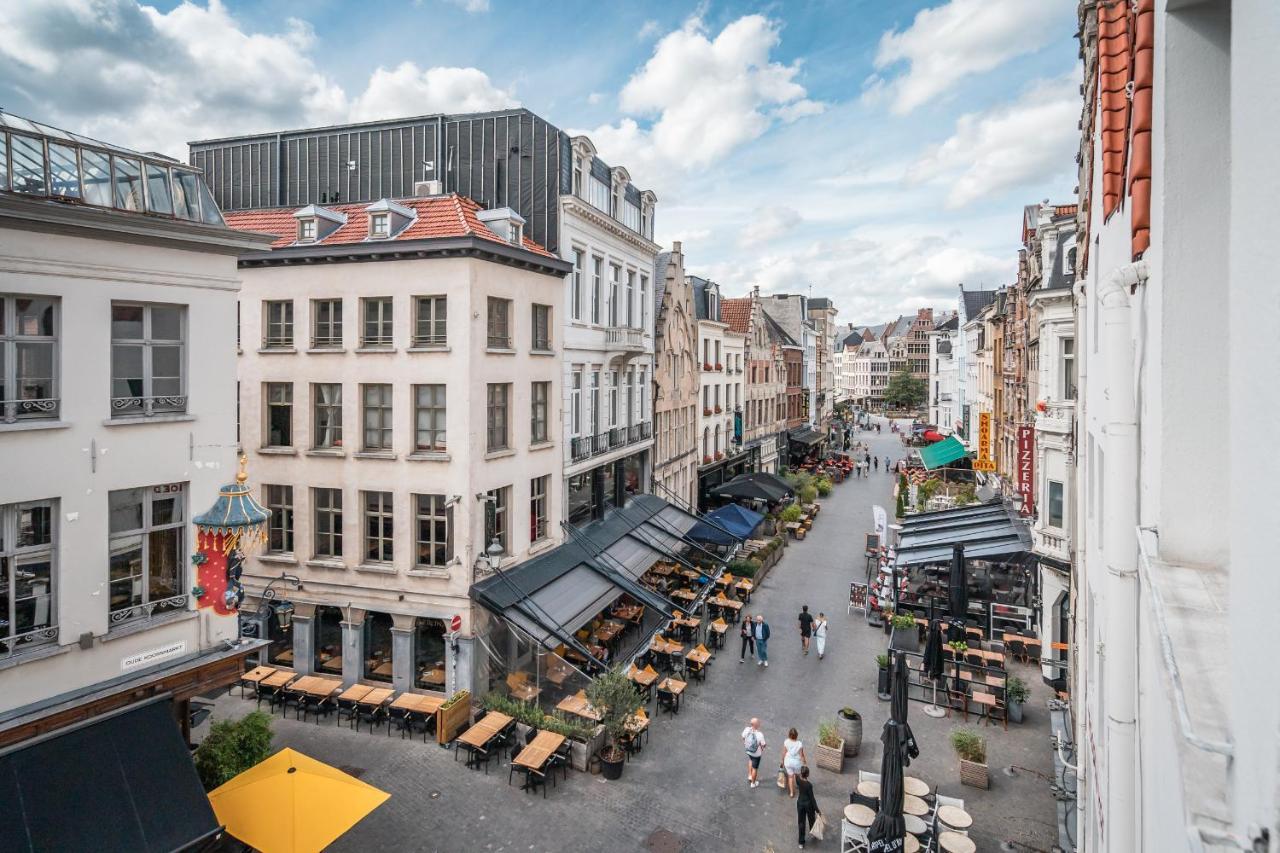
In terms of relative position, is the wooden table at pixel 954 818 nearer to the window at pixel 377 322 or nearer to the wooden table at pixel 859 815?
the wooden table at pixel 859 815

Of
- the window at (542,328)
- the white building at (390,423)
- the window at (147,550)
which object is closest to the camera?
the window at (147,550)

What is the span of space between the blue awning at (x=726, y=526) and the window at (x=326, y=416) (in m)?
14.7

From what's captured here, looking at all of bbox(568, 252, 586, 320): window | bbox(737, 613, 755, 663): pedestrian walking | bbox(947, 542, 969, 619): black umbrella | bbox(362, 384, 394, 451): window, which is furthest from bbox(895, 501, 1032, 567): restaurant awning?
bbox(362, 384, 394, 451): window

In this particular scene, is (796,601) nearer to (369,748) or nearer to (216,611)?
(369,748)

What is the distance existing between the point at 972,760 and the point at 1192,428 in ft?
45.7

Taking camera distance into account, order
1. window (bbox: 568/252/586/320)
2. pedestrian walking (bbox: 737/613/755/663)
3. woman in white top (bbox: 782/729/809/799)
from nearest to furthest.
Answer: woman in white top (bbox: 782/729/809/799) → pedestrian walking (bbox: 737/613/755/663) → window (bbox: 568/252/586/320)

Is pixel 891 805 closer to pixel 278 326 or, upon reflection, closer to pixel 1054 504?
pixel 1054 504

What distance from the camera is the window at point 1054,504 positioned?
72.1 feet

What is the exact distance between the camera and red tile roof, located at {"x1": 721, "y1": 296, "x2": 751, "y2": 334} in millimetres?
45719

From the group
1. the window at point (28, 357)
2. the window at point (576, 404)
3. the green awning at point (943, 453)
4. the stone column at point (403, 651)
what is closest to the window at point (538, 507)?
the window at point (576, 404)

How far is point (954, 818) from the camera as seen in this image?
1239 centimetres

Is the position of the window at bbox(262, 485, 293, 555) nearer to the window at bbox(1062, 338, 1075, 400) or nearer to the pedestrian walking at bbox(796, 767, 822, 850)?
the pedestrian walking at bbox(796, 767, 822, 850)

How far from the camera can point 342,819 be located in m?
10.7

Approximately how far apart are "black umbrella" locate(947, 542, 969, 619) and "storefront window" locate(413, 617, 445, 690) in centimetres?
1290
